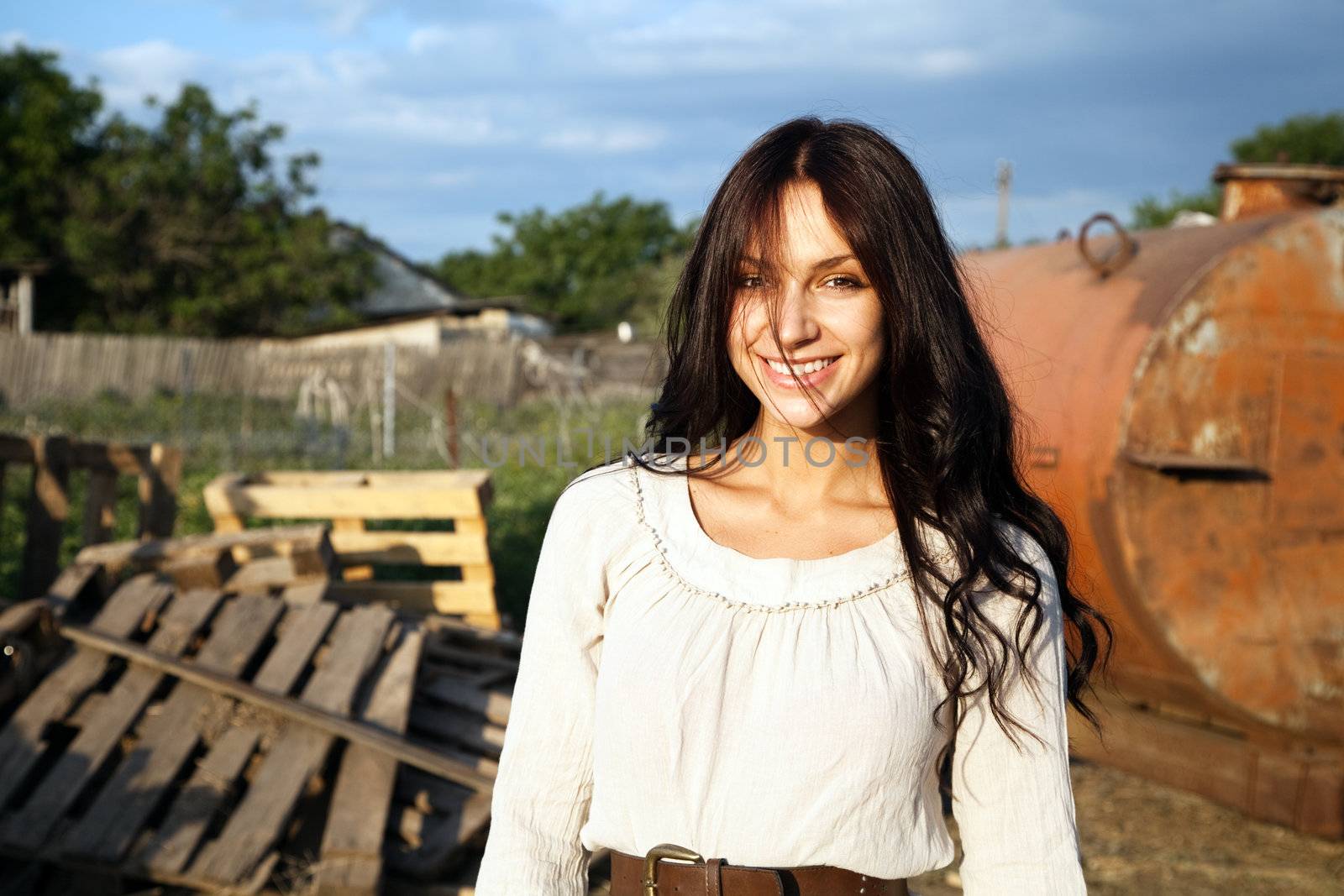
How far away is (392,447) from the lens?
43.9 ft

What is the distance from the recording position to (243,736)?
426 centimetres

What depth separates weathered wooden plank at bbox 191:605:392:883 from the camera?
376cm

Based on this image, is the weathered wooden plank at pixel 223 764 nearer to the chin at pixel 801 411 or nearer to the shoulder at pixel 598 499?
the shoulder at pixel 598 499

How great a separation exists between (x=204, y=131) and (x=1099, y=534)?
26.6m

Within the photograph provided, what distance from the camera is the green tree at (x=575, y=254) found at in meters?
41.0

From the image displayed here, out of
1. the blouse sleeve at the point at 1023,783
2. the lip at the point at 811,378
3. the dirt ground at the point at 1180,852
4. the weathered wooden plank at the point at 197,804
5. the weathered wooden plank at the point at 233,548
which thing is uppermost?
the lip at the point at 811,378

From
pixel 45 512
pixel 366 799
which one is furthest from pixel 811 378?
pixel 45 512

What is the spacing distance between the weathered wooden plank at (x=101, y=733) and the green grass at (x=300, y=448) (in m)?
2.07

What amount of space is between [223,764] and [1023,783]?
3348mm

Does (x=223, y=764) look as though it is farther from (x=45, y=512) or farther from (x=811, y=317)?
(x=811, y=317)

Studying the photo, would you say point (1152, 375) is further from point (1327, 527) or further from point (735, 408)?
point (735, 408)

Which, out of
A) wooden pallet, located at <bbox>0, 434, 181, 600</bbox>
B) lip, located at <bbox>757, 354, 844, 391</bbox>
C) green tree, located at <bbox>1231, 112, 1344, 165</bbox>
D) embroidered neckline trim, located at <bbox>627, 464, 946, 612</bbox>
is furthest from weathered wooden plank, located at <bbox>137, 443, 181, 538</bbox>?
green tree, located at <bbox>1231, 112, 1344, 165</bbox>

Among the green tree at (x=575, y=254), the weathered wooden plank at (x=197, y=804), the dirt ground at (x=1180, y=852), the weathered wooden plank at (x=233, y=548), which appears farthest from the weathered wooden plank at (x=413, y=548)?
the green tree at (x=575, y=254)

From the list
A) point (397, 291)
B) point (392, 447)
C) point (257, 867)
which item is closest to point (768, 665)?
point (257, 867)
